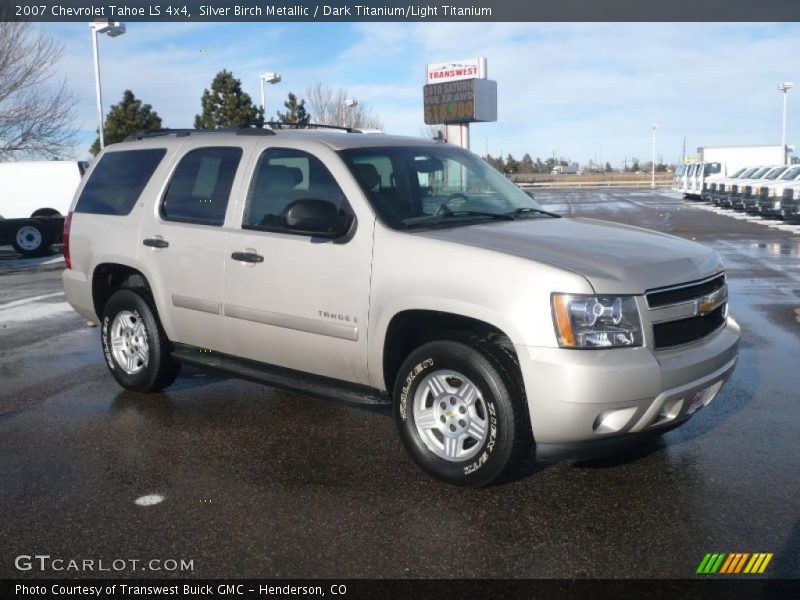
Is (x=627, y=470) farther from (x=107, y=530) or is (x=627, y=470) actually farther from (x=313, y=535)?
(x=107, y=530)

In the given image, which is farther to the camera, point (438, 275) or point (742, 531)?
point (438, 275)

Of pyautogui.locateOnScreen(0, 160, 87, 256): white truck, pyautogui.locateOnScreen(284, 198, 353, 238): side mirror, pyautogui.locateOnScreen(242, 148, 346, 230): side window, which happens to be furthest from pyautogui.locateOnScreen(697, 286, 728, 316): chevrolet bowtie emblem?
pyautogui.locateOnScreen(0, 160, 87, 256): white truck

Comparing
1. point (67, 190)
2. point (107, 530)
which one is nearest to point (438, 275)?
point (107, 530)

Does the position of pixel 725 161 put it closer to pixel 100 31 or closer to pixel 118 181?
pixel 100 31

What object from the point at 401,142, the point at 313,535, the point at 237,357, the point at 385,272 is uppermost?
the point at 401,142

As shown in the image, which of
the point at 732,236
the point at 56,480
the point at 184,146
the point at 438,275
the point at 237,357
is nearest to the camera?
the point at 438,275

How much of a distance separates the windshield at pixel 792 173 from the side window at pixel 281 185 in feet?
80.3

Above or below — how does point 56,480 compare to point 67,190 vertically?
below

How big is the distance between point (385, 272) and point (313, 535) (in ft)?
4.81

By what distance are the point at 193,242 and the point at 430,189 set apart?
66.4 inches

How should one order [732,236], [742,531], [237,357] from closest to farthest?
[742,531] < [237,357] < [732,236]

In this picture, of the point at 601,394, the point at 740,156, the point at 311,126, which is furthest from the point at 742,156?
the point at 601,394

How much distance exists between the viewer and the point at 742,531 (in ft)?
12.6

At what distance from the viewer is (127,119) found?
1407 inches
